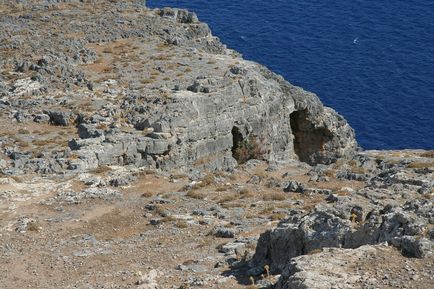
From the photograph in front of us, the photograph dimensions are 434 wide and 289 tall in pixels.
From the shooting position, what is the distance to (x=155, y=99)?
197 feet

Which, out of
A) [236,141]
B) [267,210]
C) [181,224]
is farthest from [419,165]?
[181,224]

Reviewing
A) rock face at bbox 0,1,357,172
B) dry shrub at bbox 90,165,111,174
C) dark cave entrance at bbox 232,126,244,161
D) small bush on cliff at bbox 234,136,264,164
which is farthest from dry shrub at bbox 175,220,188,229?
dark cave entrance at bbox 232,126,244,161

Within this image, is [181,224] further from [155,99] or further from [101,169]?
[155,99]

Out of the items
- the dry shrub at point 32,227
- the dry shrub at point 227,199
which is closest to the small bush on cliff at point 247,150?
the dry shrub at point 227,199

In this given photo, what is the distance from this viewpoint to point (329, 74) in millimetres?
112688

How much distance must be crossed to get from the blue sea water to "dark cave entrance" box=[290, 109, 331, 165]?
76.8ft

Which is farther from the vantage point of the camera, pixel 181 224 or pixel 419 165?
pixel 419 165

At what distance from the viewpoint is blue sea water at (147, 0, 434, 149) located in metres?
102

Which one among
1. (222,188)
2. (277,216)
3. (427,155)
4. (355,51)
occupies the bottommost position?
(355,51)

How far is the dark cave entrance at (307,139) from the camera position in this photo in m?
73.2

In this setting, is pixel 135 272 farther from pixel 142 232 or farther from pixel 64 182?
pixel 64 182

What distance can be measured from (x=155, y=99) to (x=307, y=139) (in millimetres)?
19852

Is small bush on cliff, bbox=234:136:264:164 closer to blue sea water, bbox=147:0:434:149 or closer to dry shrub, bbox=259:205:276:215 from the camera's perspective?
dry shrub, bbox=259:205:276:215

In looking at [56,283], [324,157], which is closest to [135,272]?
[56,283]
